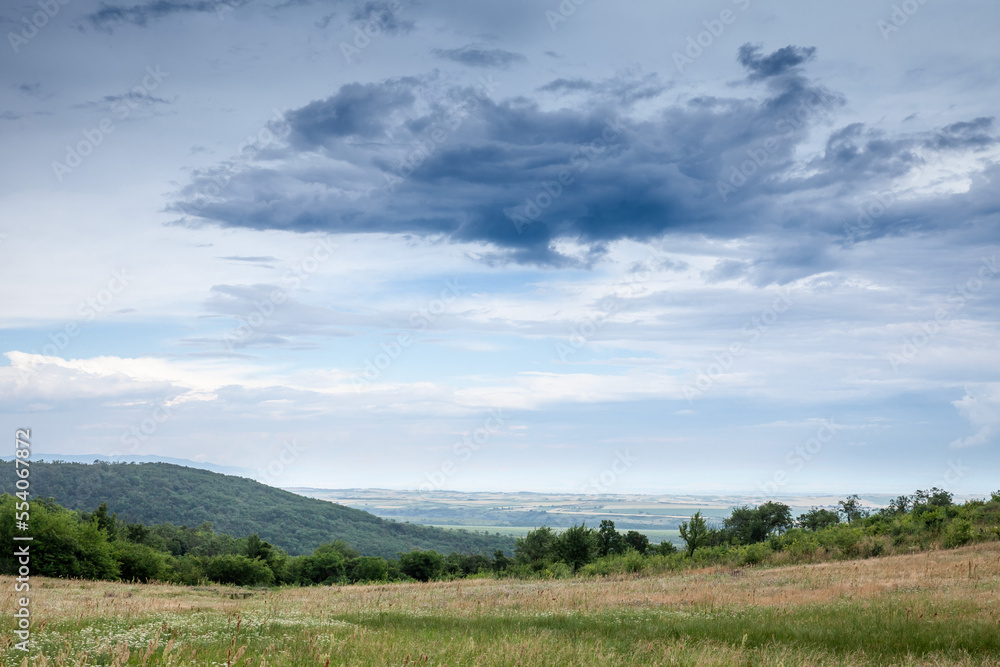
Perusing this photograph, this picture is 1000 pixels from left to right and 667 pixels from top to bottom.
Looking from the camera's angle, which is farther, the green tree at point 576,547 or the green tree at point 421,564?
the green tree at point 421,564

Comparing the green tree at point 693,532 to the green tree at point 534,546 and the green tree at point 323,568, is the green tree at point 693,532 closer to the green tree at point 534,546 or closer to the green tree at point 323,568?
the green tree at point 534,546

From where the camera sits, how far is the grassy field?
9602 mm

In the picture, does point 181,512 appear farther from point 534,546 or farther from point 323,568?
point 534,546

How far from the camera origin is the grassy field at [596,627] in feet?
31.5

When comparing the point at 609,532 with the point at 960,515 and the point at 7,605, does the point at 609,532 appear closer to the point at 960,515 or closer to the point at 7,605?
the point at 960,515

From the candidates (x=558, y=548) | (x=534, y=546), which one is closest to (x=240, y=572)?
(x=534, y=546)

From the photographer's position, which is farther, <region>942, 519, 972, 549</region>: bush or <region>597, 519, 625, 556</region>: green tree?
<region>597, 519, 625, 556</region>: green tree

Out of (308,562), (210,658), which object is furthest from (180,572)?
(210,658)

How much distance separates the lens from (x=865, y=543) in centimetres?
4184

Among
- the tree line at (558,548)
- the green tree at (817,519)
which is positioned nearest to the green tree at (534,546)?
the tree line at (558,548)

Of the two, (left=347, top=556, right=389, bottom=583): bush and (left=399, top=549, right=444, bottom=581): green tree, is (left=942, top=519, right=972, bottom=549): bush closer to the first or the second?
(left=399, top=549, right=444, bottom=581): green tree

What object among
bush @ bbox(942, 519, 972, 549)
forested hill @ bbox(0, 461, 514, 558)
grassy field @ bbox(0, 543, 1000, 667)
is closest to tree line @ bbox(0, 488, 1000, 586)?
bush @ bbox(942, 519, 972, 549)

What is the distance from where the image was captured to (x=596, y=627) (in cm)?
1736

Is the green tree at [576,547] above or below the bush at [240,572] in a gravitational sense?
above
